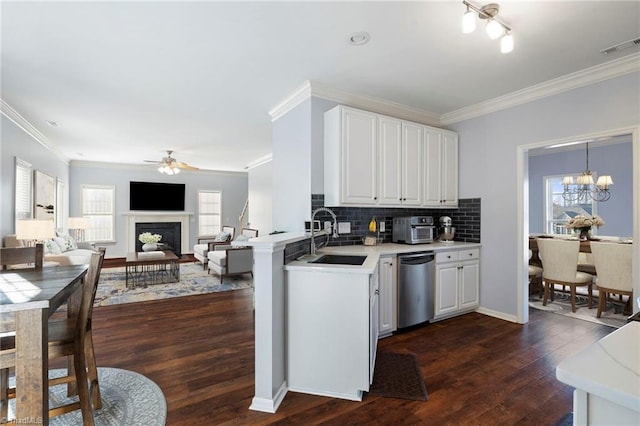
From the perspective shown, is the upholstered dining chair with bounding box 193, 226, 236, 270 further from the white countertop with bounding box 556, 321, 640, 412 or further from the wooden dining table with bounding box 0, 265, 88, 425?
the white countertop with bounding box 556, 321, 640, 412

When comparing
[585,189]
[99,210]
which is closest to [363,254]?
[585,189]

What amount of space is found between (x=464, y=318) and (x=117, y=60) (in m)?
4.58

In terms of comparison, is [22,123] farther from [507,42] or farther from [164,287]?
[507,42]

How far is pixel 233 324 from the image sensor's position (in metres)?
3.62

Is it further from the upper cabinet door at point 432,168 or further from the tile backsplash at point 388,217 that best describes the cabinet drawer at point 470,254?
the upper cabinet door at point 432,168

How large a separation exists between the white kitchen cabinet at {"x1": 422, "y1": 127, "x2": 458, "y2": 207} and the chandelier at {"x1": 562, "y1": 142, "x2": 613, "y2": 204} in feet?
10.3

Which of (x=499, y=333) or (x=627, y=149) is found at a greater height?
(x=627, y=149)

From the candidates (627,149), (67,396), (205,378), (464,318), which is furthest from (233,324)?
(627,149)

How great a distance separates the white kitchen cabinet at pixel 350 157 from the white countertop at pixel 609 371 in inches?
103

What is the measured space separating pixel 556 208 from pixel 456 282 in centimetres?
488

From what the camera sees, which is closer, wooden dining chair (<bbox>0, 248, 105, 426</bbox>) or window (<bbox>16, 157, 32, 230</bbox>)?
wooden dining chair (<bbox>0, 248, 105, 426</bbox>)

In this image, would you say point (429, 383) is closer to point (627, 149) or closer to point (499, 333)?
point (499, 333)

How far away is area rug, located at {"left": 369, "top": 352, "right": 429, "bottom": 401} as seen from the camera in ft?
7.27

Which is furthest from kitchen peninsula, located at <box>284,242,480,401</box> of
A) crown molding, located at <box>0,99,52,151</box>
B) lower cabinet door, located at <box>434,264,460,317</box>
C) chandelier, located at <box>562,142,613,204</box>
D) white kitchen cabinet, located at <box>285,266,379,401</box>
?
chandelier, located at <box>562,142,613,204</box>
